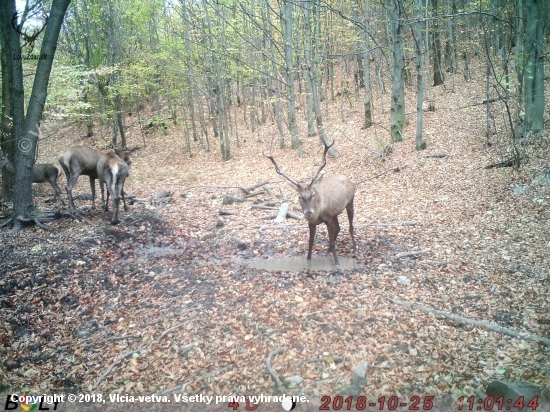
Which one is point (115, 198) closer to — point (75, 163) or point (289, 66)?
point (75, 163)

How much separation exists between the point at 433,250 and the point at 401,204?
3.30 m

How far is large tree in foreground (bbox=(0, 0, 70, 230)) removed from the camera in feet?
23.2

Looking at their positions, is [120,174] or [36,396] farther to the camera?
[120,174]

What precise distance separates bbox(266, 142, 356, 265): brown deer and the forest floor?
78cm

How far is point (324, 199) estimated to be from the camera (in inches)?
254

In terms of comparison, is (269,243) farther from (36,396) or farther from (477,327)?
(36,396)

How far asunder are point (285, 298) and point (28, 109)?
670 centimetres

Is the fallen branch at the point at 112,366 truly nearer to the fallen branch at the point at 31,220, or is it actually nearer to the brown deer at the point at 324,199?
the brown deer at the point at 324,199

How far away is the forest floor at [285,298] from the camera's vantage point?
3793 mm

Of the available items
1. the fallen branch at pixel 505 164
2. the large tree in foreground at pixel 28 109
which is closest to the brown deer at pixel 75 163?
the large tree in foreground at pixel 28 109

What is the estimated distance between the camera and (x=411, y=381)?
3645 millimetres

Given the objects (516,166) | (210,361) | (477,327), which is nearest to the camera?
(210,361)

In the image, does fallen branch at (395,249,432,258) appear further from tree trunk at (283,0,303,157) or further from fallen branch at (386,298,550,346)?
tree trunk at (283,0,303,157)

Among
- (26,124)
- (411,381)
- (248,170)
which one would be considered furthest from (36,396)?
(248,170)
